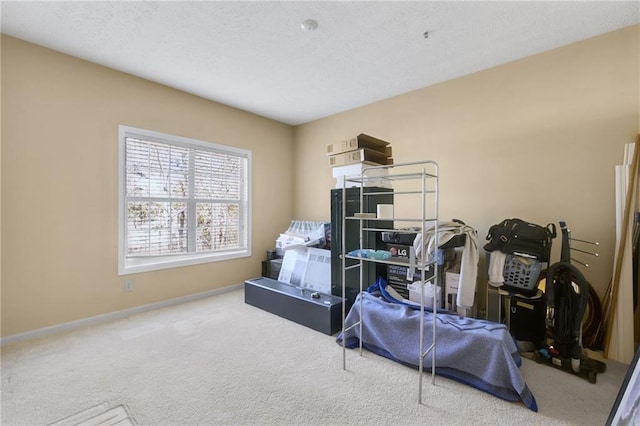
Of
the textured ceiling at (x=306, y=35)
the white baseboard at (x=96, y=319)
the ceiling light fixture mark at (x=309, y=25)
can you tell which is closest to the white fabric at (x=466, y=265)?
the textured ceiling at (x=306, y=35)

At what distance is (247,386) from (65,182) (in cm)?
273

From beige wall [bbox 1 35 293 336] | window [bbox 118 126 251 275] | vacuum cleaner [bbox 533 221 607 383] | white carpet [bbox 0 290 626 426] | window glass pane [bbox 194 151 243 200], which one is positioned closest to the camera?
white carpet [bbox 0 290 626 426]

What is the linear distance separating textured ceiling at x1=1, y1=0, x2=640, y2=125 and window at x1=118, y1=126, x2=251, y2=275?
3.01ft

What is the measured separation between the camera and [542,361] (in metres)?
2.19

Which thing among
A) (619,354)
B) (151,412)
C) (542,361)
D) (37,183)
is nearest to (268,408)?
(151,412)

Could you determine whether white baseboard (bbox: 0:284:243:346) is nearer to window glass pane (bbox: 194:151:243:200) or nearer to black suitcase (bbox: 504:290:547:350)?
window glass pane (bbox: 194:151:243:200)

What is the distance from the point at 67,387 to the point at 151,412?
750mm

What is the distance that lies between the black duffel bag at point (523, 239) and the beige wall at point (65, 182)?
12.1 ft

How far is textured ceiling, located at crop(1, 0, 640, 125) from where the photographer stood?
210 cm

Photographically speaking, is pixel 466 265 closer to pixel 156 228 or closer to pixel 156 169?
pixel 156 228

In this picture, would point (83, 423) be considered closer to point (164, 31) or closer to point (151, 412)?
point (151, 412)

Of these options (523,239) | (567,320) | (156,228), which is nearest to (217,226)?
(156,228)

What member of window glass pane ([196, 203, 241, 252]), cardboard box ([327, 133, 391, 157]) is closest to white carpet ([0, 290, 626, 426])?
window glass pane ([196, 203, 241, 252])

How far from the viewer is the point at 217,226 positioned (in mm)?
4082
